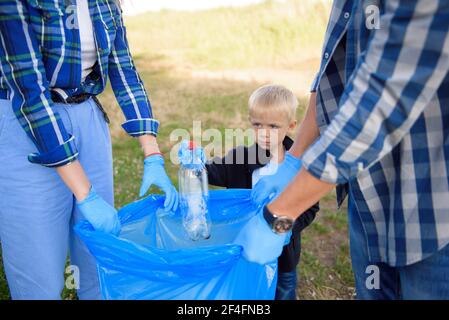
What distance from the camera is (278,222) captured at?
1173 millimetres

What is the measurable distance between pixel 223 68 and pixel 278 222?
22.7 feet

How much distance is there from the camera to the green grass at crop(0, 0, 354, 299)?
2816 mm

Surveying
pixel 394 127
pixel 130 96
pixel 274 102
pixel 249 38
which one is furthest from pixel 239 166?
pixel 249 38

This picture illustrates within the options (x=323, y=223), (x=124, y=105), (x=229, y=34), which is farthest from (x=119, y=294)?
(x=229, y=34)

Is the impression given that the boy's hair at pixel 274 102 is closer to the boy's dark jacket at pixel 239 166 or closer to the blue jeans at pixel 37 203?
the boy's dark jacket at pixel 239 166

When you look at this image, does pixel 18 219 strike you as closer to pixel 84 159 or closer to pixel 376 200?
pixel 84 159

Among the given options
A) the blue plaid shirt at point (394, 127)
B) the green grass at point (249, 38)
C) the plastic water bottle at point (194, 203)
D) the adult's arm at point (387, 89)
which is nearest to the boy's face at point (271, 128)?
the plastic water bottle at point (194, 203)

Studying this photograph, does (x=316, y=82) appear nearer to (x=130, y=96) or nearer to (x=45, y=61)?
(x=130, y=96)

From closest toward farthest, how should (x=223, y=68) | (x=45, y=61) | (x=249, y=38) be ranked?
1. (x=45, y=61)
2. (x=223, y=68)
3. (x=249, y=38)

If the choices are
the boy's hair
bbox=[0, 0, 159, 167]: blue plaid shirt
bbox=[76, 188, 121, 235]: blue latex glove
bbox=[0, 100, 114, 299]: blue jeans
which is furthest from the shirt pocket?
the boy's hair

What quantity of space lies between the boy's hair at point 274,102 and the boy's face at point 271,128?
20mm

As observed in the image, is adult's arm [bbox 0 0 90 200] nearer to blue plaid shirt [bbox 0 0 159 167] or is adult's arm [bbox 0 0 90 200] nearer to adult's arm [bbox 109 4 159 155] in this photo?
blue plaid shirt [bbox 0 0 159 167]
